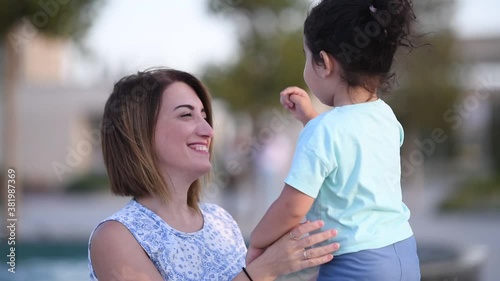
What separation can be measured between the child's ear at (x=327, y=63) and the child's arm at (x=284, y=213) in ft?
0.98

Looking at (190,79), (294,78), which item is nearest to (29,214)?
(294,78)

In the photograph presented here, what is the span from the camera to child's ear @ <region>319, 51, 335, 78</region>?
1767 millimetres

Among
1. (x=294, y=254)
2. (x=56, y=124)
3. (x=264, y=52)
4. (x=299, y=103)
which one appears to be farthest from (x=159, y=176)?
(x=56, y=124)

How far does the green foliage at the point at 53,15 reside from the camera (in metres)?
10.8

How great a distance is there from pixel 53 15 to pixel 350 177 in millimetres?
9686

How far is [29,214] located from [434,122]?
8691mm

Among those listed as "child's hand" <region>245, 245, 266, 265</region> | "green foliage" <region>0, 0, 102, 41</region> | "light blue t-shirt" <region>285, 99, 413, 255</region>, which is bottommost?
"child's hand" <region>245, 245, 266, 265</region>

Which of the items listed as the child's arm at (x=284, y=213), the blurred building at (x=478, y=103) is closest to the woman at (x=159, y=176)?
the child's arm at (x=284, y=213)

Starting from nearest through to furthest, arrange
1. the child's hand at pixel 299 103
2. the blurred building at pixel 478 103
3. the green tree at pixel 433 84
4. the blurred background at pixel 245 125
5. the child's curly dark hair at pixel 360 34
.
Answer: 1. the child's curly dark hair at pixel 360 34
2. the child's hand at pixel 299 103
3. the blurred background at pixel 245 125
4. the green tree at pixel 433 84
5. the blurred building at pixel 478 103

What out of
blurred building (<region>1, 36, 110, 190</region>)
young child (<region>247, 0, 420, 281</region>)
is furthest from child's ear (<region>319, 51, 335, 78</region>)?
blurred building (<region>1, 36, 110, 190</region>)

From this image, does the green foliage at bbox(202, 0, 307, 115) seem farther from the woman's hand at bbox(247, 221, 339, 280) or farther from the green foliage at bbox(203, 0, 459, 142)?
the woman's hand at bbox(247, 221, 339, 280)

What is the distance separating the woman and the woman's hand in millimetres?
324

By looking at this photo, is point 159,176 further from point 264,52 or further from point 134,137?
point 264,52

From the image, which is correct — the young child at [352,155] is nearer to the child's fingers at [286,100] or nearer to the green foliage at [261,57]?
the child's fingers at [286,100]
